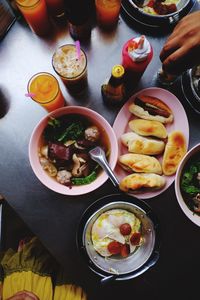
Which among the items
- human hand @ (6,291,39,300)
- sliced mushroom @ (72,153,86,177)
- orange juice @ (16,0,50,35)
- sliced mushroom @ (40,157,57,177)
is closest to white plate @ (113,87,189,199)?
sliced mushroom @ (72,153,86,177)

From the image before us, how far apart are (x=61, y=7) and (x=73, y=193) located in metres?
0.80

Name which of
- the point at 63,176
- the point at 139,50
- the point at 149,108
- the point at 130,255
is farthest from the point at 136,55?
the point at 130,255

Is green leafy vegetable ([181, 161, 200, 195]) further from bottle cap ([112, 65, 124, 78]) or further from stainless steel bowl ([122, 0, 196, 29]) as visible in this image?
stainless steel bowl ([122, 0, 196, 29])

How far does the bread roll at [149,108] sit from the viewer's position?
4.55 ft

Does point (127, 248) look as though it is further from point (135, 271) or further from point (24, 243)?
point (24, 243)

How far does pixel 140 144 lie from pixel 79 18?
1.89 ft

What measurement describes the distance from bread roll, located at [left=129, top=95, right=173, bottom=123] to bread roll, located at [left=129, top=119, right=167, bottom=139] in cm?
2

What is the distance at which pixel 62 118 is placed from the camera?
138 cm

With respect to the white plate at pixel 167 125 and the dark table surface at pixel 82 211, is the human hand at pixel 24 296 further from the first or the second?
the white plate at pixel 167 125

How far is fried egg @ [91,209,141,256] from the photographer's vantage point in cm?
137

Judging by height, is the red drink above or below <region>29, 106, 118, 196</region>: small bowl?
above

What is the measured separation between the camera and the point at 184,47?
1.11 meters

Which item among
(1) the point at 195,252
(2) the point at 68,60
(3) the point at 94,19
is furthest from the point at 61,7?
(1) the point at 195,252

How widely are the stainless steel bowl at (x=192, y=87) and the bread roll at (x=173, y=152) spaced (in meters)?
0.15
